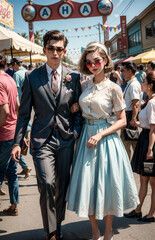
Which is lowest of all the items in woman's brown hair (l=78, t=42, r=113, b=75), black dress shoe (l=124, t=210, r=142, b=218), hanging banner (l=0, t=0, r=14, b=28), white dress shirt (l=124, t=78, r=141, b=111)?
black dress shoe (l=124, t=210, r=142, b=218)

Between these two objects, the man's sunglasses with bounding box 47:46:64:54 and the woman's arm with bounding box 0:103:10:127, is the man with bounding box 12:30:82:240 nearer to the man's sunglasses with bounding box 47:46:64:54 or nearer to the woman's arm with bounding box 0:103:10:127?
the man's sunglasses with bounding box 47:46:64:54

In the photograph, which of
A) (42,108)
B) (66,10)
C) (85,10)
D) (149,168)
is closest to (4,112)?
(42,108)

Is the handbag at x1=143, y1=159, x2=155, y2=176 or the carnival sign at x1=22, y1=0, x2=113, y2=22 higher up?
the carnival sign at x1=22, y1=0, x2=113, y2=22

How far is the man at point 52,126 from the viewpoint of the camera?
9.02 feet

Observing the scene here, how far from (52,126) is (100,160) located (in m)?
0.58

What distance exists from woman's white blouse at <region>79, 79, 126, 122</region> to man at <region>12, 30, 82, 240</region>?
0.56 ft

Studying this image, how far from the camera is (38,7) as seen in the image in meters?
22.6

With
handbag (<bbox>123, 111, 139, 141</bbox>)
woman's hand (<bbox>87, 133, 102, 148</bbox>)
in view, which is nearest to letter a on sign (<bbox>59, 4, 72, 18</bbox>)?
handbag (<bbox>123, 111, 139, 141</bbox>)

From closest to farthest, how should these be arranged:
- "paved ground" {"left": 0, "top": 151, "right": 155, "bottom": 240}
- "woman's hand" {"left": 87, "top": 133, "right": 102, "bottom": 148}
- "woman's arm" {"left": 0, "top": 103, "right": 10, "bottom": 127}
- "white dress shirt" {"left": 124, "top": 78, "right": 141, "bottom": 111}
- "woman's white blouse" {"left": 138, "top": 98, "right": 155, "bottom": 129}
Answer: "woman's hand" {"left": 87, "top": 133, "right": 102, "bottom": 148} → "paved ground" {"left": 0, "top": 151, "right": 155, "bottom": 240} → "woman's white blouse" {"left": 138, "top": 98, "right": 155, "bottom": 129} → "woman's arm" {"left": 0, "top": 103, "right": 10, "bottom": 127} → "white dress shirt" {"left": 124, "top": 78, "right": 141, "bottom": 111}

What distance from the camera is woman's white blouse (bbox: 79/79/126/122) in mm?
2826

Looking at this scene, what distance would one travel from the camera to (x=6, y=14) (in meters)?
15.2

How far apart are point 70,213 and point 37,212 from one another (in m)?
0.45

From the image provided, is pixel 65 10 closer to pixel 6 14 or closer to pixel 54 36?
pixel 6 14

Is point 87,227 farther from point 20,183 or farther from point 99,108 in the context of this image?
point 20,183
